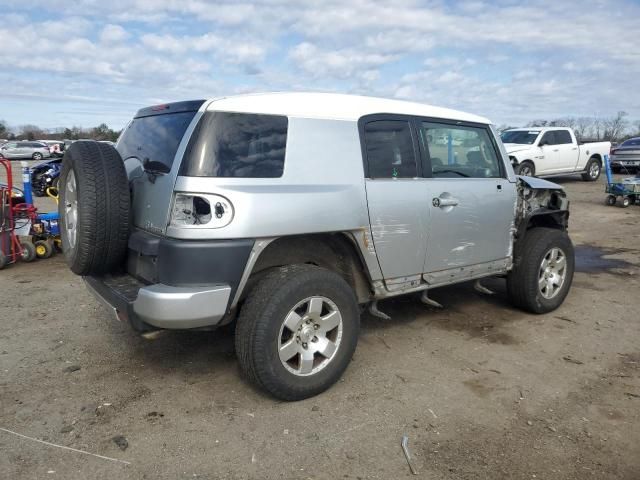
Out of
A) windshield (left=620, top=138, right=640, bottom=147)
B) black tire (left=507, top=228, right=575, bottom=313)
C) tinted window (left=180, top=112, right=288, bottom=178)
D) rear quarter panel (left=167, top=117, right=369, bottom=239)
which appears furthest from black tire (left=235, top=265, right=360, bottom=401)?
windshield (left=620, top=138, right=640, bottom=147)

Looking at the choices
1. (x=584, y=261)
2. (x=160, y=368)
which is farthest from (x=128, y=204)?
(x=584, y=261)

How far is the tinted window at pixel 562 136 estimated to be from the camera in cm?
1669

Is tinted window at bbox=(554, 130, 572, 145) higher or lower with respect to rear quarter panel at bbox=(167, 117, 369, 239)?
higher

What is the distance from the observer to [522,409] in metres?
3.40

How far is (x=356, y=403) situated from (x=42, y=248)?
19.1ft

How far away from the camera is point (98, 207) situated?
10.6ft

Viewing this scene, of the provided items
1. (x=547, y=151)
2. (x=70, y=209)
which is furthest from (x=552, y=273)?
(x=547, y=151)

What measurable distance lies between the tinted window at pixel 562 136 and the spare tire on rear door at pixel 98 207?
16.2 m

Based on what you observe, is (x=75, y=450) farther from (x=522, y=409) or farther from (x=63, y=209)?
(x=522, y=409)

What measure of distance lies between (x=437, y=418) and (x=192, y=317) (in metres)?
1.63

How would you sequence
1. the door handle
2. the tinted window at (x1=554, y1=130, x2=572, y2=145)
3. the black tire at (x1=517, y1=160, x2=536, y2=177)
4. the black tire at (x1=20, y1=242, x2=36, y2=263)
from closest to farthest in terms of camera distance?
1. the door handle
2. the black tire at (x1=20, y1=242, x2=36, y2=263)
3. the black tire at (x1=517, y1=160, x2=536, y2=177)
4. the tinted window at (x1=554, y1=130, x2=572, y2=145)

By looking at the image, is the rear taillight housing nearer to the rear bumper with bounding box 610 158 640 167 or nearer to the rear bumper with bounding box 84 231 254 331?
the rear bumper with bounding box 84 231 254 331

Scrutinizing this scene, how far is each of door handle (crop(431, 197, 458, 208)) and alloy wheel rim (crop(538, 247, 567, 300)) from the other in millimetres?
1459

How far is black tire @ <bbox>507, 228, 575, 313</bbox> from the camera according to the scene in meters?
4.95
